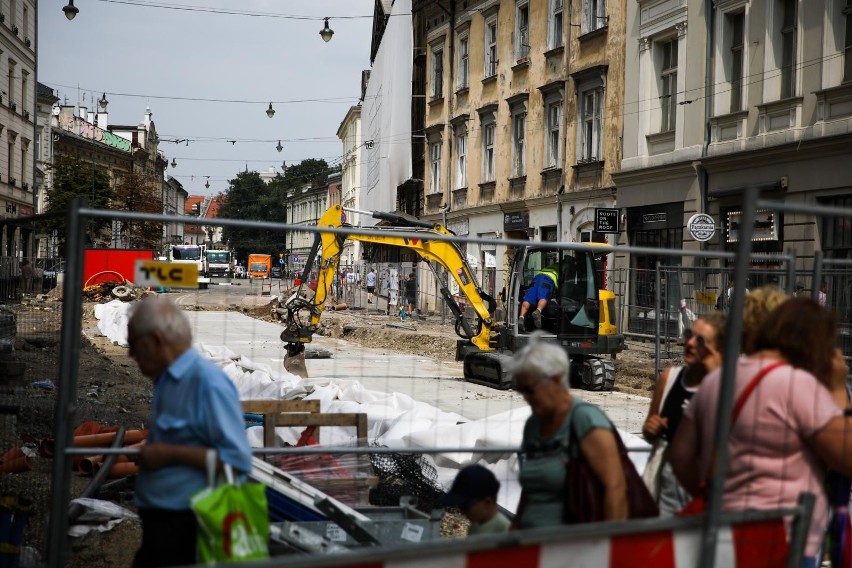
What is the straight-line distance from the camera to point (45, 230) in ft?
22.2

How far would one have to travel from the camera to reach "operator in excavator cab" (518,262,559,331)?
16375 millimetres

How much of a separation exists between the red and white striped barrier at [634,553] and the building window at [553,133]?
27.3 metres

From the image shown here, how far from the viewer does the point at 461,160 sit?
3906 cm

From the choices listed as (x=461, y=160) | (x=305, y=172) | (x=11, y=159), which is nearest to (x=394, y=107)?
(x=461, y=160)

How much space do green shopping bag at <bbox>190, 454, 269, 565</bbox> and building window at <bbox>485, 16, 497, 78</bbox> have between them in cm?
3270

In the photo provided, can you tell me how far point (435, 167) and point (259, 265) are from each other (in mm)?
33175

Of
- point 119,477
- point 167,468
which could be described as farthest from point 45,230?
point 167,468

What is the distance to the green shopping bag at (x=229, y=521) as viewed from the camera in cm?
361

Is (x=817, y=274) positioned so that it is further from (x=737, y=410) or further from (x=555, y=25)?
(x=555, y=25)

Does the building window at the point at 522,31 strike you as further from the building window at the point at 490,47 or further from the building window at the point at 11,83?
the building window at the point at 11,83

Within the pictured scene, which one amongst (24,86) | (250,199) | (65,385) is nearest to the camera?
(65,385)

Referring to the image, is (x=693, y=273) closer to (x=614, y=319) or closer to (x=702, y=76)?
(x=614, y=319)

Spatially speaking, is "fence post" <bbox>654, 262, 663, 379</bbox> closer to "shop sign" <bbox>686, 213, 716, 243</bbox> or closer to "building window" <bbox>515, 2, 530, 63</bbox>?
"shop sign" <bbox>686, 213, 716, 243</bbox>

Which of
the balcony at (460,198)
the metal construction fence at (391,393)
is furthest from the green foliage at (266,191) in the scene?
the metal construction fence at (391,393)
